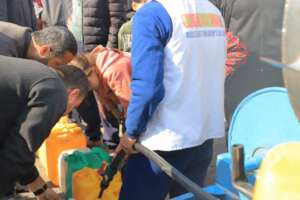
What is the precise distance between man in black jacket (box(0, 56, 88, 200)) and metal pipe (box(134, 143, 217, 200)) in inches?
17.8

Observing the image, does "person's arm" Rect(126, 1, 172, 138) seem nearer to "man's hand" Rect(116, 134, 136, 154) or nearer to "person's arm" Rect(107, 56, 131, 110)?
"man's hand" Rect(116, 134, 136, 154)

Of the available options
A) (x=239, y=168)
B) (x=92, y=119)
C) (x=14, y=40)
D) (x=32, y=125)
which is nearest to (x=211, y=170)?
(x=92, y=119)

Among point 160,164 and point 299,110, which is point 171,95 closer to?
point 160,164

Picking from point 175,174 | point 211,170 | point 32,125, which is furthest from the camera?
point 211,170

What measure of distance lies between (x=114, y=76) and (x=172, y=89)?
517mm

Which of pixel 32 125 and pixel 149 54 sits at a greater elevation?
pixel 149 54

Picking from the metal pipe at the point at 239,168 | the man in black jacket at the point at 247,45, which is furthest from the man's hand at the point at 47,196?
the man in black jacket at the point at 247,45

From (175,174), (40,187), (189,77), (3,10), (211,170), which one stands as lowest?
(211,170)

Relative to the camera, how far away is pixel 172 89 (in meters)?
2.35

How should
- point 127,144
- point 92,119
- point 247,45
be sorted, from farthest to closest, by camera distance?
1. point 92,119
2. point 247,45
3. point 127,144

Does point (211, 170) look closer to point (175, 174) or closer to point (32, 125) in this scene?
point (175, 174)

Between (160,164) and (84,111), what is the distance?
2.14 metres

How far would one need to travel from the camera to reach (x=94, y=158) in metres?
3.21

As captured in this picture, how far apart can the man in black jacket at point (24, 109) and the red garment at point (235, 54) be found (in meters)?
1.98
